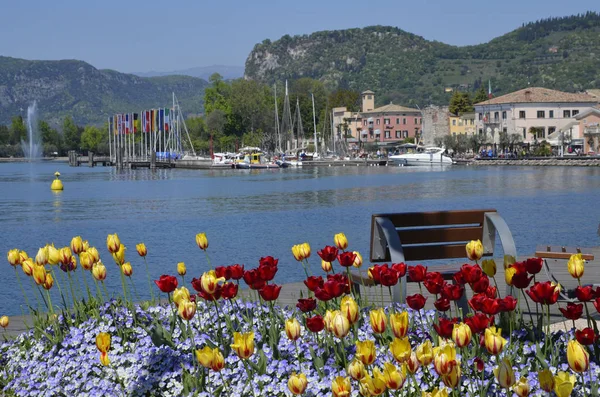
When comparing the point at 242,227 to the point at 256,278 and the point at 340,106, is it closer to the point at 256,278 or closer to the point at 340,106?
the point at 256,278

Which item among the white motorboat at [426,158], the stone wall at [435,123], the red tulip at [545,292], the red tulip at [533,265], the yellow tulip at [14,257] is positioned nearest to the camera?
the red tulip at [545,292]

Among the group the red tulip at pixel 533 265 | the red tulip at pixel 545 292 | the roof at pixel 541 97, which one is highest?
the roof at pixel 541 97

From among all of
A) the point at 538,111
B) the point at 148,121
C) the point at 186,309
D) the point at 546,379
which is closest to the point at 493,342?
the point at 546,379

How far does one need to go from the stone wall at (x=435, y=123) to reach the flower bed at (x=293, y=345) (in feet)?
Answer: 397

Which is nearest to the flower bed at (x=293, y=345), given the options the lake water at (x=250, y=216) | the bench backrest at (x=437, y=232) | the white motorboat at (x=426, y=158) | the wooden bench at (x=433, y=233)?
the wooden bench at (x=433, y=233)

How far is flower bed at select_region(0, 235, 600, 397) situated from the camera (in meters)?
4.07

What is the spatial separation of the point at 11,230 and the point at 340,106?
435 ft

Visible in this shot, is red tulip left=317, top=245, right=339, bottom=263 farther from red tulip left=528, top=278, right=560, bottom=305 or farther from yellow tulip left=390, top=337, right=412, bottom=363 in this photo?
yellow tulip left=390, top=337, right=412, bottom=363

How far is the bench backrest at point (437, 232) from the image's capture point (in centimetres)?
756

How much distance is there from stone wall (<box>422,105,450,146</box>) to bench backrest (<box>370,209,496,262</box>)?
119m

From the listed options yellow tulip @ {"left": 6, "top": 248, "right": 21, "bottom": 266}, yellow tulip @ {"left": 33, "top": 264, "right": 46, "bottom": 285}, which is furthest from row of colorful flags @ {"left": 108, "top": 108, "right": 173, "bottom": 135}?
yellow tulip @ {"left": 33, "top": 264, "right": 46, "bottom": 285}

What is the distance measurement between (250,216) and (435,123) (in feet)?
315

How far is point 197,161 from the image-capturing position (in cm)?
11025

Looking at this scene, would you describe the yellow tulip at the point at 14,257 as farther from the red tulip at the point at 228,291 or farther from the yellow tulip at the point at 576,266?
the yellow tulip at the point at 576,266
